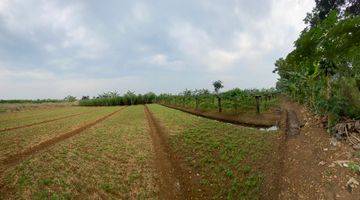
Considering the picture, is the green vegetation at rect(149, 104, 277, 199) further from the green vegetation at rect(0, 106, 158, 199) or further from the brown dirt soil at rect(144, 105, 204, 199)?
the green vegetation at rect(0, 106, 158, 199)

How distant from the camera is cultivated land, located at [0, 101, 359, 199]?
906 centimetres

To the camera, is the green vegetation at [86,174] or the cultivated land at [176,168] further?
the cultivated land at [176,168]

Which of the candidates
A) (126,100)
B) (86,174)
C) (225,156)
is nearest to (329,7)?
(225,156)

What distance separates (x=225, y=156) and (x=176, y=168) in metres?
2.67

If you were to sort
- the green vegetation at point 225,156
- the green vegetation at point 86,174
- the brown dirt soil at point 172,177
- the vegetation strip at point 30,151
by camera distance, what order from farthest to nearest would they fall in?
the vegetation strip at point 30,151, the green vegetation at point 225,156, the brown dirt soil at point 172,177, the green vegetation at point 86,174

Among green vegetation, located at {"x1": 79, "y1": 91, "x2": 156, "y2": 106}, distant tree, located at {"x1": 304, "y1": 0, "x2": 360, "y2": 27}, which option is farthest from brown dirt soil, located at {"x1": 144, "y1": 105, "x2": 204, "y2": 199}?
green vegetation, located at {"x1": 79, "y1": 91, "x2": 156, "y2": 106}

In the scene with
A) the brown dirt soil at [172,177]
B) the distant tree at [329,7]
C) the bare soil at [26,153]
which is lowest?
the brown dirt soil at [172,177]

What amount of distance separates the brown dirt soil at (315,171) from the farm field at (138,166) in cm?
77

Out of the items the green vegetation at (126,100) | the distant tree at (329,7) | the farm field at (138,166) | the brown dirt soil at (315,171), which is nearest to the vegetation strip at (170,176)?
the farm field at (138,166)

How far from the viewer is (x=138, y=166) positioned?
37.9 ft

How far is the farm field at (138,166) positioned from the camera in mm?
9211

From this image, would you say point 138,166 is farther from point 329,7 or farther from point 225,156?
point 329,7

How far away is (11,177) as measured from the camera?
967 cm

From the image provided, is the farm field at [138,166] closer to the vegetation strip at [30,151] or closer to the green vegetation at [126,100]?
the vegetation strip at [30,151]
